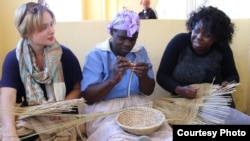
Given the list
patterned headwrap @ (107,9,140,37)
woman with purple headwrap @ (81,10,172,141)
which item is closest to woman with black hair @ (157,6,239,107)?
woman with purple headwrap @ (81,10,172,141)

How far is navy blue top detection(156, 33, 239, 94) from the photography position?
1.61 meters

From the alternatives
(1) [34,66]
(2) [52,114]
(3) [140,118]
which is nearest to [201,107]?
(3) [140,118]

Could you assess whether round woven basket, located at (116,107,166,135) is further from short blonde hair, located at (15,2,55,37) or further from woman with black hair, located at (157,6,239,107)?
short blonde hair, located at (15,2,55,37)

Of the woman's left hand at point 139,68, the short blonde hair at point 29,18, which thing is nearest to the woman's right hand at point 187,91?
the woman's left hand at point 139,68

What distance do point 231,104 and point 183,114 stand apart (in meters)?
0.38

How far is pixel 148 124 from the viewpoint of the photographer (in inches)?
52.2

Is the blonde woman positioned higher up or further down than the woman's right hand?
higher up

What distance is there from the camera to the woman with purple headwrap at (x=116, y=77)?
134 centimetres

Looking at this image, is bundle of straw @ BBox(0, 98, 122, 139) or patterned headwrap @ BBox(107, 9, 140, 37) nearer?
bundle of straw @ BBox(0, 98, 122, 139)

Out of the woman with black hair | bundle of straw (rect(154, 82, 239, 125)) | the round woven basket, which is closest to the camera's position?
the round woven basket

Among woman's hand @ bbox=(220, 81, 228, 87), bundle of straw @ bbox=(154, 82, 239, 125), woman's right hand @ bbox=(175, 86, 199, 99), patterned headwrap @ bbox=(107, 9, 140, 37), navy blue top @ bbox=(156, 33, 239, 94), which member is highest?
patterned headwrap @ bbox=(107, 9, 140, 37)

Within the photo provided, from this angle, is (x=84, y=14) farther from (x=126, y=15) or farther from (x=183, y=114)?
(x=183, y=114)

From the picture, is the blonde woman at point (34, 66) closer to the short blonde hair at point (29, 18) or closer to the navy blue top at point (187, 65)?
the short blonde hair at point (29, 18)

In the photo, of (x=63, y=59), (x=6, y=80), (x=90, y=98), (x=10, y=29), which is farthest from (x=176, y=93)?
(x=10, y=29)
